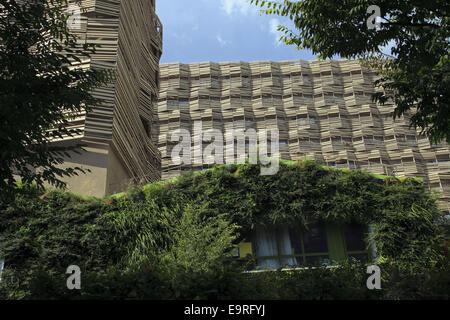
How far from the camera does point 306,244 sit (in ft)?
45.4

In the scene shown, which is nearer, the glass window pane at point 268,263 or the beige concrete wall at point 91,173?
the glass window pane at point 268,263

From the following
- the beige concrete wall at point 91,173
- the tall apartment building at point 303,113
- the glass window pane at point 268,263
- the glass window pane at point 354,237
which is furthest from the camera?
the tall apartment building at point 303,113

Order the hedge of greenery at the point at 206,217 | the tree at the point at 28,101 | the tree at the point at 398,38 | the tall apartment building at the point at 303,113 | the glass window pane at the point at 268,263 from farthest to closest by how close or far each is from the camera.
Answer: the tall apartment building at the point at 303,113
the glass window pane at the point at 268,263
the hedge of greenery at the point at 206,217
the tree at the point at 398,38
the tree at the point at 28,101

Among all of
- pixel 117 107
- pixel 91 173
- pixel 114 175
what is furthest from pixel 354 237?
pixel 117 107

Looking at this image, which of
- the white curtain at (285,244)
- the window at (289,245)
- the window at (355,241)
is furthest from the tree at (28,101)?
the window at (355,241)

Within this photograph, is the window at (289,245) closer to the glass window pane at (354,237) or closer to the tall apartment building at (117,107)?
the glass window pane at (354,237)

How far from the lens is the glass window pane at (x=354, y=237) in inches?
545

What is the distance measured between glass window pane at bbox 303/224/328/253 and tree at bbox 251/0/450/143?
429cm

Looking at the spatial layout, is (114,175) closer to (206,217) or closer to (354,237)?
(206,217)

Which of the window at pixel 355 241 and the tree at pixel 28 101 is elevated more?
the tree at pixel 28 101

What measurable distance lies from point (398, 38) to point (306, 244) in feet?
21.8
